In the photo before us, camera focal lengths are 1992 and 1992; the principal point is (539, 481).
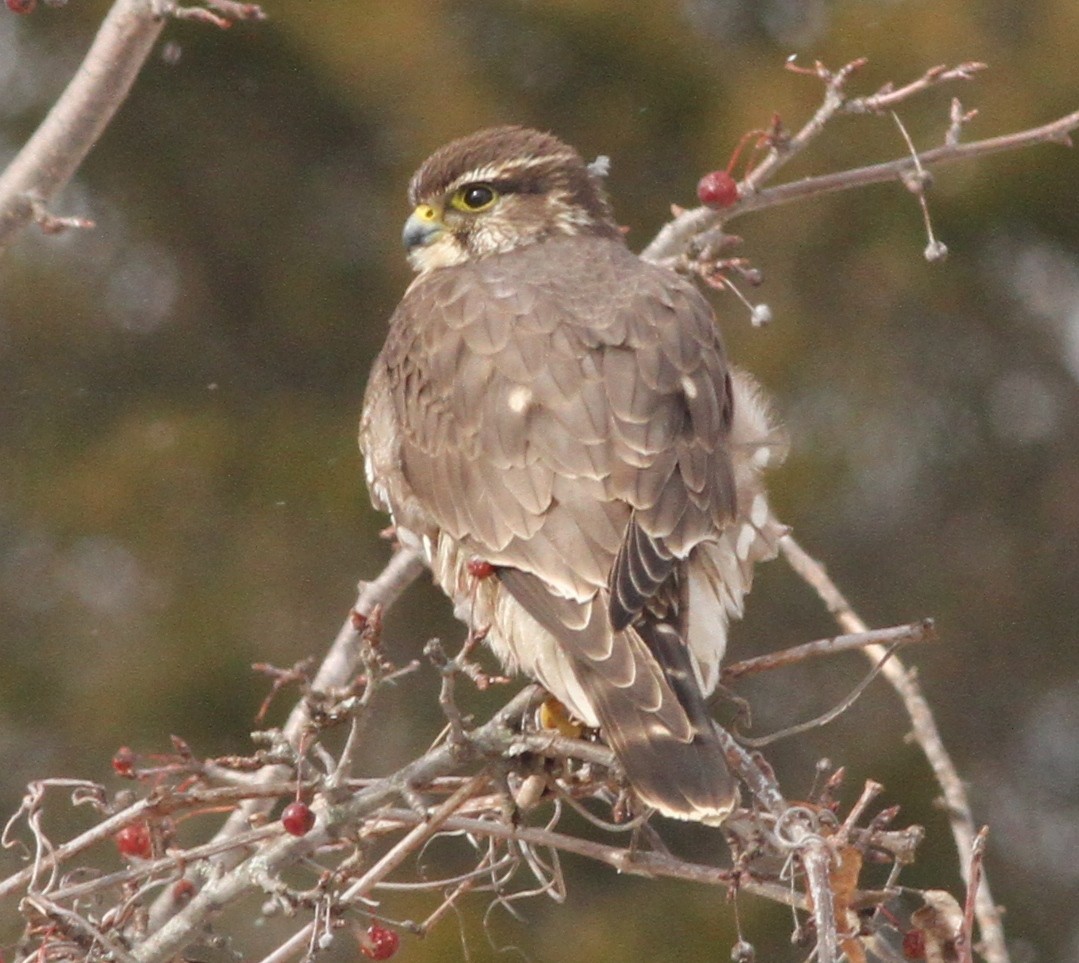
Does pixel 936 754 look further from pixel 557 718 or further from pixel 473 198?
pixel 473 198

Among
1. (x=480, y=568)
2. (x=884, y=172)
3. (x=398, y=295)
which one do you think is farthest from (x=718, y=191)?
(x=398, y=295)

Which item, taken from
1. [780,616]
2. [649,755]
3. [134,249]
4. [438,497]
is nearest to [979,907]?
[649,755]

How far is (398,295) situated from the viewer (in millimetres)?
7051

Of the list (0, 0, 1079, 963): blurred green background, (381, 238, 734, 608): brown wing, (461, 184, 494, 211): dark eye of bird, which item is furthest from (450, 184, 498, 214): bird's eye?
(0, 0, 1079, 963): blurred green background

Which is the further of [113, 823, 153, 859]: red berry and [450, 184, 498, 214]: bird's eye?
[450, 184, 498, 214]: bird's eye

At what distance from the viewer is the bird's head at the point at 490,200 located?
4035mm

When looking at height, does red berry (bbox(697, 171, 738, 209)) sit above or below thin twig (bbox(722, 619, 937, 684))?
above

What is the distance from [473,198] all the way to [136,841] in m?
1.64

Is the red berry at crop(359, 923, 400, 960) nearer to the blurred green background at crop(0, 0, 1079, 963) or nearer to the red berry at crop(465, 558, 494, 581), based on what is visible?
the red berry at crop(465, 558, 494, 581)

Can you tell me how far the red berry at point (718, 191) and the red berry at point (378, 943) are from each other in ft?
4.41

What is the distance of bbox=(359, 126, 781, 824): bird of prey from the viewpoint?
2.91 meters

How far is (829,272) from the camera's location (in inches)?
282

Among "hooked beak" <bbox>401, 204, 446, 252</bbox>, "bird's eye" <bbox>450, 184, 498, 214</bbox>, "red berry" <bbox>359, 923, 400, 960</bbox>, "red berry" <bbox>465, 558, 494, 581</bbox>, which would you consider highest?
"bird's eye" <bbox>450, 184, 498, 214</bbox>

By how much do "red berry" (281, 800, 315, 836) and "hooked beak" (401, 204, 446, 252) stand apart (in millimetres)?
1706
